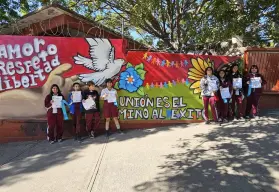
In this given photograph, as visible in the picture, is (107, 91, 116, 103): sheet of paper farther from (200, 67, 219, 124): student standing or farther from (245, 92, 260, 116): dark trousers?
(245, 92, 260, 116): dark trousers

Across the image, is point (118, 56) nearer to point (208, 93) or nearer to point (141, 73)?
point (141, 73)

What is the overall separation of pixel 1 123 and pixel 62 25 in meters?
2.96

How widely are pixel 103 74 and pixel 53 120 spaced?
1618 mm

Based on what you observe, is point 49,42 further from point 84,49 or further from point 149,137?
point 149,137

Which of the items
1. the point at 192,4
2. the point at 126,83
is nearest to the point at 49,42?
the point at 126,83

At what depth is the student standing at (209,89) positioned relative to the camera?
7.27 m

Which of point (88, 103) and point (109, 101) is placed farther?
point (109, 101)

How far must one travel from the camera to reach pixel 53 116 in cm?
678

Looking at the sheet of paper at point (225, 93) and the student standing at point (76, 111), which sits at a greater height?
the sheet of paper at point (225, 93)

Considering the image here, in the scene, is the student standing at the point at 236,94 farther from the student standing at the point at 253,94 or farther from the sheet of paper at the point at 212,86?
the sheet of paper at the point at 212,86

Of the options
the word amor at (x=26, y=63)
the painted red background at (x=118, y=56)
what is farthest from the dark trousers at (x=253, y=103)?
the word amor at (x=26, y=63)

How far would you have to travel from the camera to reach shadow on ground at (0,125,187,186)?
502 cm

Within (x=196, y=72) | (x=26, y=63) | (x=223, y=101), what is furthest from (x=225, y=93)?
(x=26, y=63)

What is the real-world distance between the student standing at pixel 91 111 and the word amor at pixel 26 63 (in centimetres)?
102
